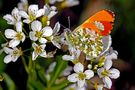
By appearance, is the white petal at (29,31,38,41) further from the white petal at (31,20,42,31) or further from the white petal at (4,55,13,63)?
the white petal at (4,55,13,63)

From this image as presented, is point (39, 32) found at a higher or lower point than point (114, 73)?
higher

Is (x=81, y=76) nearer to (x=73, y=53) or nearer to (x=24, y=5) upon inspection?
(x=73, y=53)

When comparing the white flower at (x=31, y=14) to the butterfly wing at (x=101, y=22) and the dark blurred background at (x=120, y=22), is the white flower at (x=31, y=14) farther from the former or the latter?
the dark blurred background at (x=120, y=22)

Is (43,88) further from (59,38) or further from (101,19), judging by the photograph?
(101,19)

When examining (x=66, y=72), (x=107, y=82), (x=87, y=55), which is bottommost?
(x=66, y=72)

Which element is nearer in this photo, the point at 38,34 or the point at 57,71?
the point at 38,34

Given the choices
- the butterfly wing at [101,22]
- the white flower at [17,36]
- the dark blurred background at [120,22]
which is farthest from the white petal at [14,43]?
the dark blurred background at [120,22]

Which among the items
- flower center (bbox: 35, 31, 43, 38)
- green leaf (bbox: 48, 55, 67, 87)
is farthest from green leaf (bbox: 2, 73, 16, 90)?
flower center (bbox: 35, 31, 43, 38)

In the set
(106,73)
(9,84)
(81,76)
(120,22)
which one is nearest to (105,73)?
(106,73)
